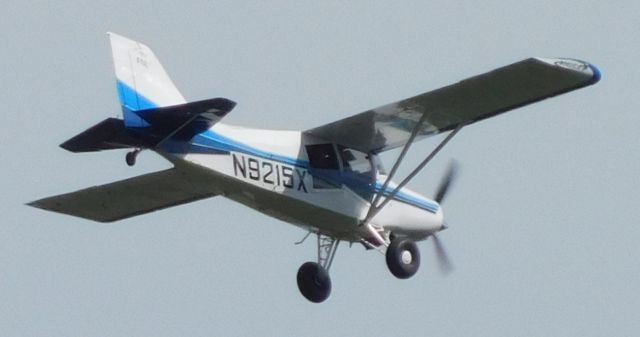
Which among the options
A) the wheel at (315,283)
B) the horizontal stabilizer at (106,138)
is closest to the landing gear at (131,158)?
the horizontal stabilizer at (106,138)

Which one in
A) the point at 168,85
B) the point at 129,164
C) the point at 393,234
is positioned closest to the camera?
the point at 129,164

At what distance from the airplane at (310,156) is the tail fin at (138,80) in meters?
0.02

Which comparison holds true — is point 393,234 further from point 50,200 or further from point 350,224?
point 50,200

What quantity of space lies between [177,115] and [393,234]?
193 inches

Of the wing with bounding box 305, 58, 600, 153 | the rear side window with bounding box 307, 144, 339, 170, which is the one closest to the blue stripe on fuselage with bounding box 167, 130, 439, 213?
the rear side window with bounding box 307, 144, 339, 170

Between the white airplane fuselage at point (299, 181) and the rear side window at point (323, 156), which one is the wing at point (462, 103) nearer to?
the rear side window at point (323, 156)

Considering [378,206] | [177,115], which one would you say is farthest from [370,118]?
[177,115]

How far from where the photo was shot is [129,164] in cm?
2805

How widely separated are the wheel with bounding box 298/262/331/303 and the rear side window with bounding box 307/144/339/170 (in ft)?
5.76

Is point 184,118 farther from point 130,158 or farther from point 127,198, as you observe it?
point 127,198

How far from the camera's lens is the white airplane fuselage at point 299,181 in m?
29.7

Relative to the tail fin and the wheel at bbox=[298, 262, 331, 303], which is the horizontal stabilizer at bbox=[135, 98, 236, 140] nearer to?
the tail fin

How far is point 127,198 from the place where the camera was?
33.0m

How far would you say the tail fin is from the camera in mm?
28859
